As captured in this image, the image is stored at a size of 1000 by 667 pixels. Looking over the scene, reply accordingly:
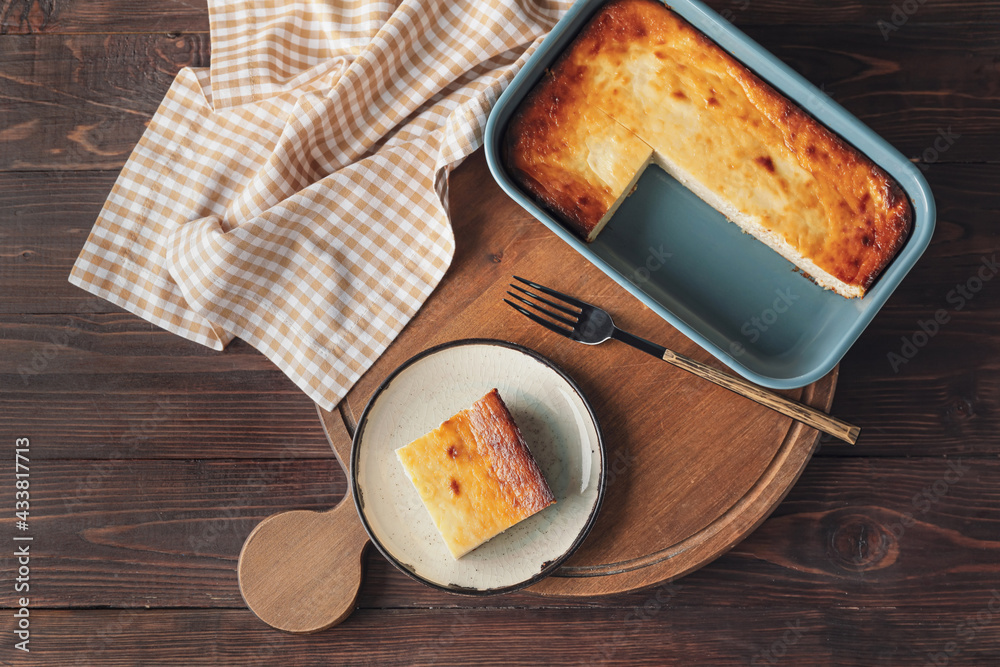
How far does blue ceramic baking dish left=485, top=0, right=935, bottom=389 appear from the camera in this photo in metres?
2.13

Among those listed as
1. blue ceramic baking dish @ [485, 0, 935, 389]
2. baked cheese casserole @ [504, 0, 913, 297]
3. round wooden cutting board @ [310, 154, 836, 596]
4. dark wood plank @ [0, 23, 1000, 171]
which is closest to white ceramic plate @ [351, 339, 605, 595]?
round wooden cutting board @ [310, 154, 836, 596]

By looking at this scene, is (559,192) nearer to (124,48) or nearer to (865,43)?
(865,43)

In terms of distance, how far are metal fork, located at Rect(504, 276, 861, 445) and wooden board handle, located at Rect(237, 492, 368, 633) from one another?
1013mm

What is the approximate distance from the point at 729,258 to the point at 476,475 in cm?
126

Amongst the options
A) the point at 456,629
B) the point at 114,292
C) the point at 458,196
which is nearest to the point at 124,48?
the point at 114,292

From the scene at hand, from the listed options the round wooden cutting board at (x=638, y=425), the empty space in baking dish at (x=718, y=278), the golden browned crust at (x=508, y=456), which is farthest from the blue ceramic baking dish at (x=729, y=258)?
the golden browned crust at (x=508, y=456)

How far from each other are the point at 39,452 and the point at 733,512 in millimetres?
2870

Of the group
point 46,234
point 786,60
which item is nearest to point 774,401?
point 786,60

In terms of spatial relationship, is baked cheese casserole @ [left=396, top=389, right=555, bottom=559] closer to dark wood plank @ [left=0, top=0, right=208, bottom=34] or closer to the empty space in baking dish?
the empty space in baking dish

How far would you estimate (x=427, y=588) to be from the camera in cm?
268

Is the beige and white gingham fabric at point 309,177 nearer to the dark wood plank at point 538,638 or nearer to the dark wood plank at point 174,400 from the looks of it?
the dark wood plank at point 174,400

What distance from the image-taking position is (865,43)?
8.83ft

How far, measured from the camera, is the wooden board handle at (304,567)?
7.80 feet

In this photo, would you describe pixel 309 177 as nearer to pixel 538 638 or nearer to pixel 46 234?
pixel 46 234
